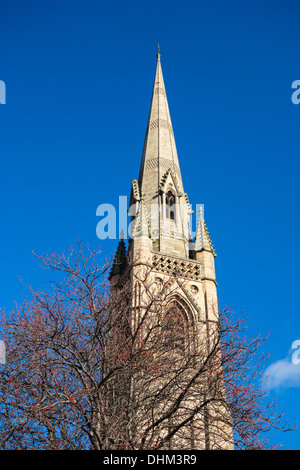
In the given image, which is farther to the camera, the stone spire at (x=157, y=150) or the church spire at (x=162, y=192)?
the stone spire at (x=157, y=150)

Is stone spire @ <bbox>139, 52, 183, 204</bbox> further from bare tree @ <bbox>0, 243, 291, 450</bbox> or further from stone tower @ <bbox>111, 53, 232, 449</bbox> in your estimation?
bare tree @ <bbox>0, 243, 291, 450</bbox>

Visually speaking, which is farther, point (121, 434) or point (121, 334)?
point (121, 334)

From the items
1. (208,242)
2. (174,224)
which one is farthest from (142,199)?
(208,242)

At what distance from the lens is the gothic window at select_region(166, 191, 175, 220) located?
28250mm

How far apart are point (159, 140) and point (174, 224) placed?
5787 millimetres

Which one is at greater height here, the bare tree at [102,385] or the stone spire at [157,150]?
the stone spire at [157,150]

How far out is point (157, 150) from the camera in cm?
3088

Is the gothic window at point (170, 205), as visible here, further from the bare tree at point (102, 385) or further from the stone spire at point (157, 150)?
the bare tree at point (102, 385)

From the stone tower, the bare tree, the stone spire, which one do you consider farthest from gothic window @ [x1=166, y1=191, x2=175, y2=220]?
the bare tree

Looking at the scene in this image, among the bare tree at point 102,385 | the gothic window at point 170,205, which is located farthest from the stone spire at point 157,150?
the bare tree at point 102,385

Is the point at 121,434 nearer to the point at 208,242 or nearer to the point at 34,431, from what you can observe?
the point at 34,431

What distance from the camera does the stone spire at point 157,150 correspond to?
29.4 meters

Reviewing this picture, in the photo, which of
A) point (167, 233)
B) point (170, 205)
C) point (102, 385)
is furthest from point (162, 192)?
point (102, 385)

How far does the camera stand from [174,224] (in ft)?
91.7
